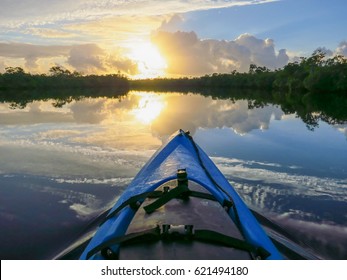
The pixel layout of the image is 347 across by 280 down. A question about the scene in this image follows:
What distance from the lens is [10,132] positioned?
45.0ft

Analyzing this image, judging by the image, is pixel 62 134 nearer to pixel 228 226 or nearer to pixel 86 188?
pixel 86 188

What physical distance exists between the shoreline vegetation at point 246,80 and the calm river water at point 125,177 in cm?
3494

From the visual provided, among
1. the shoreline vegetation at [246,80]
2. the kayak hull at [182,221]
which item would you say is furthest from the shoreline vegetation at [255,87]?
the kayak hull at [182,221]

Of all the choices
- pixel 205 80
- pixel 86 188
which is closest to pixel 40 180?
pixel 86 188

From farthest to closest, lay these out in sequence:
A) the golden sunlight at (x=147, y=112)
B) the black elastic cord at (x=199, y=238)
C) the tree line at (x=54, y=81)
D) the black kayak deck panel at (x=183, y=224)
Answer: the tree line at (x=54, y=81), the golden sunlight at (x=147, y=112), the black elastic cord at (x=199, y=238), the black kayak deck panel at (x=183, y=224)

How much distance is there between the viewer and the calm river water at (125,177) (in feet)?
16.6

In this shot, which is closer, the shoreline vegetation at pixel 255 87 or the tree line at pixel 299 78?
the shoreline vegetation at pixel 255 87

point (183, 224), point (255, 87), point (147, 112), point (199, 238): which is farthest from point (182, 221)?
point (255, 87)

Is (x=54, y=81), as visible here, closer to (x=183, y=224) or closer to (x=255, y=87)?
(x=255, y=87)

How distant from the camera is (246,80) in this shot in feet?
272

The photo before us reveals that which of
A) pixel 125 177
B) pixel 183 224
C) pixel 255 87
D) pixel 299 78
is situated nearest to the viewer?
pixel 183 224

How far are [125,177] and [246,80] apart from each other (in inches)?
3094

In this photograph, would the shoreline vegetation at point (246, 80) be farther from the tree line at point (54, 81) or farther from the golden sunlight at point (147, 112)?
the golden sunlight at point (147, 112)

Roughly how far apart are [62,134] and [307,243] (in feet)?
33.2
